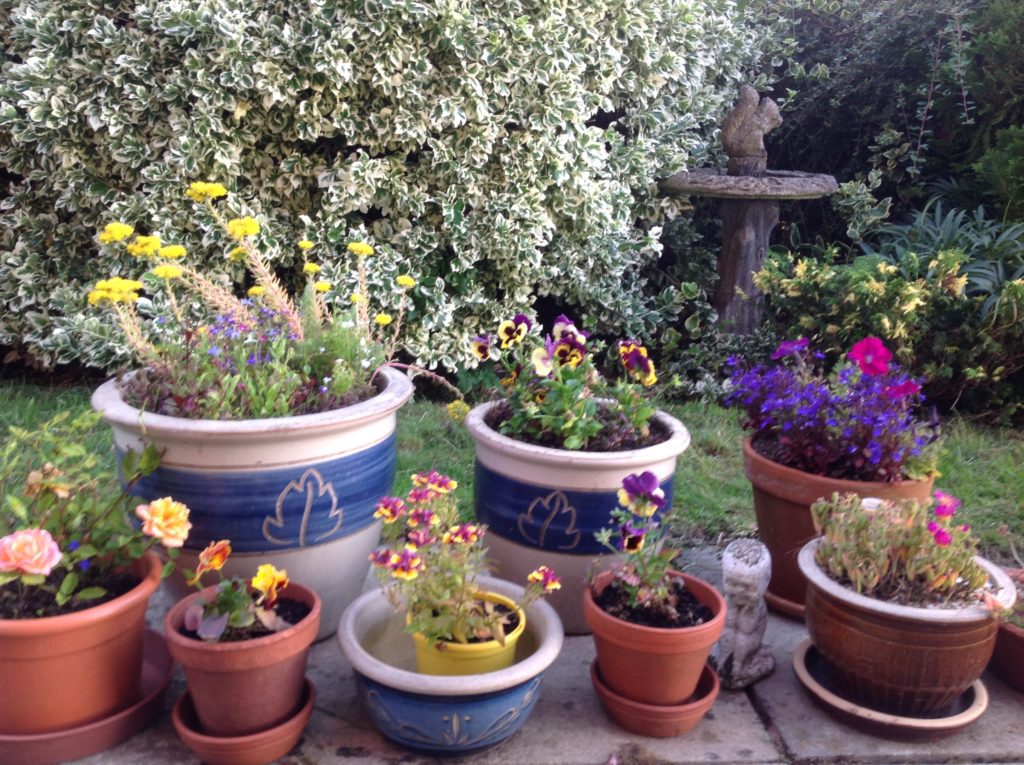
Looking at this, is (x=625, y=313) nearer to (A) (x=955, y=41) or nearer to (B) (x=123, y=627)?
(A) (x=955, y=41)

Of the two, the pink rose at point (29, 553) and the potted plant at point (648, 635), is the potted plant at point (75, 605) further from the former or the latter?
the potted plant at point (648, 635)

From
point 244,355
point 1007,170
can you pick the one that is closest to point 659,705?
point 244,355

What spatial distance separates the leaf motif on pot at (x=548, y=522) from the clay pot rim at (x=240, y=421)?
463 millimetres

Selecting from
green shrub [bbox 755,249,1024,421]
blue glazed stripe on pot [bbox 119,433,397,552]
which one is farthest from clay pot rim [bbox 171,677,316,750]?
green shrub [bbox 755,249,1024,421]

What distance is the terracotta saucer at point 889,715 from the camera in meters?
2.07

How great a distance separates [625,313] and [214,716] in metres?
3.41

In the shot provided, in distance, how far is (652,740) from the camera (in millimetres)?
2078

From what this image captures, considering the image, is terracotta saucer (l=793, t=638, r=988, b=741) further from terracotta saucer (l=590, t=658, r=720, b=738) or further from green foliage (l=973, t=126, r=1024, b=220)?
green foliage (l=973, t=126, r=1024, b=220)

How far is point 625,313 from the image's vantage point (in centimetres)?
488

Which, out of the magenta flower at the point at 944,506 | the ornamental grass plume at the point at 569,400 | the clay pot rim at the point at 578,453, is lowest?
the magenta flower at the point at 944,506

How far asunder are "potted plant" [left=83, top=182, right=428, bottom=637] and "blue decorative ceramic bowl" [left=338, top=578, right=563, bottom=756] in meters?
0.28

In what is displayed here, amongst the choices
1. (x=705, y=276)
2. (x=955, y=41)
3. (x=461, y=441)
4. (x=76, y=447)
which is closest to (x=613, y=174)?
(x=705, y=276)

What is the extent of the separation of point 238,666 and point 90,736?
417mm

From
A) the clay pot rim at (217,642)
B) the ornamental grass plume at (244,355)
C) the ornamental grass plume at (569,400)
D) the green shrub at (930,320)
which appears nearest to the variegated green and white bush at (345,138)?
the green shrub at (930,320)
